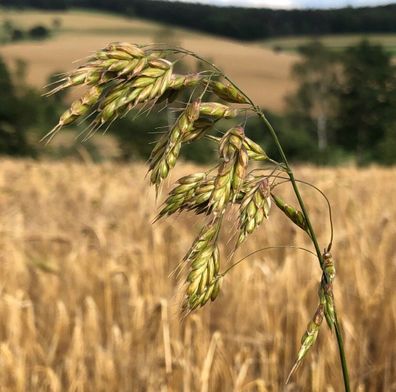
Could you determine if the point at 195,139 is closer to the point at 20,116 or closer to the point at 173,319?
the point at 173,319

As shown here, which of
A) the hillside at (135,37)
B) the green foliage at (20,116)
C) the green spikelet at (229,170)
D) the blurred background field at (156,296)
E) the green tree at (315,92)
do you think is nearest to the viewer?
the green spikelet at (229,170)

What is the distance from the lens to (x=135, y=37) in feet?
200

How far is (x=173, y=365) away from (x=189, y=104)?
1.29 meters

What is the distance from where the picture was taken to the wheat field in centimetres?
184

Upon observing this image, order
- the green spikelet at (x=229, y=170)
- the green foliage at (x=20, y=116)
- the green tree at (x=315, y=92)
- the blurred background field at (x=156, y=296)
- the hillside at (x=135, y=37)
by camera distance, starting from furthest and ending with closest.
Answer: the hillside at (x=135, y=37)
the green tree at (x=315, y=92)
the green foliage at (x=20, y=116)
the blurred background field at (x=156, y=296)
the green spikelet at (x=229, y=170)

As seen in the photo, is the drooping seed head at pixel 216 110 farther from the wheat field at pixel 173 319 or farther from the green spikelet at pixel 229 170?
the wheat field at pixel 173 319

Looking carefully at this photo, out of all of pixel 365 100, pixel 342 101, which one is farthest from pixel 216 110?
pixel 365 100

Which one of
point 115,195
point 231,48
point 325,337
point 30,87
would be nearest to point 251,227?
point 325,337

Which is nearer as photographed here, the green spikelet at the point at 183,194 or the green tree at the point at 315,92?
the green spikelet at the point at 183,194

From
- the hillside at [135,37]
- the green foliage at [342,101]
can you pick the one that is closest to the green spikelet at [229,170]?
the green foliage at [342,101]

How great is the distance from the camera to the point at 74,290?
2.83 meters

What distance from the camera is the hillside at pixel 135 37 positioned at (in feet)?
192

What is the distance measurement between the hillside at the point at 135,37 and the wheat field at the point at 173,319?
51.8 metres

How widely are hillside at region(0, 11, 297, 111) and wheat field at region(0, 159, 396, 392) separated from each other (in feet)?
170
